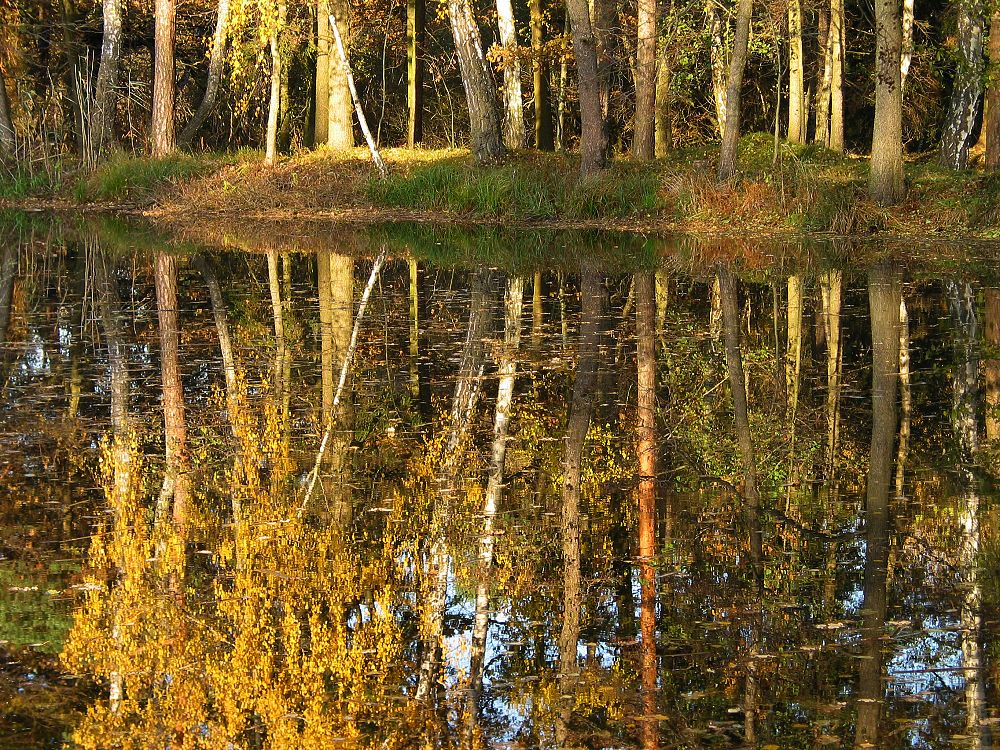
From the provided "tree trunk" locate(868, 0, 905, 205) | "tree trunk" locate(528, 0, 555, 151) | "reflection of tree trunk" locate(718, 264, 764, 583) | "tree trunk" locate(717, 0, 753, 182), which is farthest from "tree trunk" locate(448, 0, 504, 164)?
"reflection of tree trunk" locate(718, 264, 764, 583)

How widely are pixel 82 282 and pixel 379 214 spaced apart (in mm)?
9351

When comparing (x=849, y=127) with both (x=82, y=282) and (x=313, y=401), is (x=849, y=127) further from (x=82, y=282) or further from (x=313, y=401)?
(x=313, y=401)

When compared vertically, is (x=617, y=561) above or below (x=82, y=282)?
below

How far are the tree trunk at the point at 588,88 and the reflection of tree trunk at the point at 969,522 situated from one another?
11.2 metres

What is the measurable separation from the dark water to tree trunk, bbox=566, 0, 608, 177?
9.85m

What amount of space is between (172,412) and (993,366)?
7.17 meters

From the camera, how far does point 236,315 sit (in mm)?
15547

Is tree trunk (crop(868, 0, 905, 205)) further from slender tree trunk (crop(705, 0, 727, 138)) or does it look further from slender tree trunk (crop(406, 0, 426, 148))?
slender tree trunk (crop(406, 0, 426, 148))

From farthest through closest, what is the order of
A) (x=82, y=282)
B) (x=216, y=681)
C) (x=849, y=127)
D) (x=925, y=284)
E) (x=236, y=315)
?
(x=849, y=127) → (x=82, y=282) → (x=925, y=284) → (x=236, y=315) → (x=216, y=681)

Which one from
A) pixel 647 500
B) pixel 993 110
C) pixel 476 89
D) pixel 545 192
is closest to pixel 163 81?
pixel 476 89

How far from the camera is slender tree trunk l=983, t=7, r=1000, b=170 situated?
23.7m

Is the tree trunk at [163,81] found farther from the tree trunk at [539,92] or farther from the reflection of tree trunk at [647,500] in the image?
the reflection of tree trunk at [647,500]

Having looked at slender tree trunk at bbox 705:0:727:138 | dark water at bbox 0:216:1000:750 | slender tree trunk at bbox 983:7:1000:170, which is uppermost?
slender tree trunk at bbox 705:0:727:138

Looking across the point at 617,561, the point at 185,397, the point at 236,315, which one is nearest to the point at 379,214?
the point at 236,315
